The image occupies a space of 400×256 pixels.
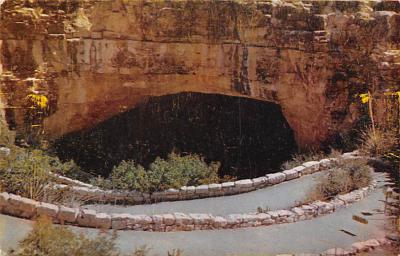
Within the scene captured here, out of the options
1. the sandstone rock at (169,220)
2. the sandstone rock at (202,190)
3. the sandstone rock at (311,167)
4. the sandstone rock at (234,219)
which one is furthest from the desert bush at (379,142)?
the sandstone rock at (169,220)

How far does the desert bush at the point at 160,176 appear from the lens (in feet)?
37.5

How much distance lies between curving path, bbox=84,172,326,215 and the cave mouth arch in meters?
3.81

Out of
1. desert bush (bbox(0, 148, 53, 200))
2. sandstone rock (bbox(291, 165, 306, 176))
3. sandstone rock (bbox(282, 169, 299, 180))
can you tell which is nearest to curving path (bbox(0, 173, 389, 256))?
desert bush (bbox(0, 148, 53, 200))

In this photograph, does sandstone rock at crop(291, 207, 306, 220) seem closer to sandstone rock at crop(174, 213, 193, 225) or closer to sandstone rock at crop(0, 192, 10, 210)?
sandstone rock at crop(174, 213, 193, 225)

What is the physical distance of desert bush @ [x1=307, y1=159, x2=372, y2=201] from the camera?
1113 centimetres

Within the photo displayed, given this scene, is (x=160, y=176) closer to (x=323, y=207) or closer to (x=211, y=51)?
(x=323, y=207)

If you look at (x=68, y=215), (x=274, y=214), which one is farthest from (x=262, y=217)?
(x=68, y=215)

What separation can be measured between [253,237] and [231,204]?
1.80 metres

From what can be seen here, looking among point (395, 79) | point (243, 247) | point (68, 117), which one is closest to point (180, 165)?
point (243, 247)

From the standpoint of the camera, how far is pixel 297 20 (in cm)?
1362

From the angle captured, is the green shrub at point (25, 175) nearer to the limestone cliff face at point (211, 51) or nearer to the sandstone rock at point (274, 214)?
the limestone cliff face at point (211, 51)

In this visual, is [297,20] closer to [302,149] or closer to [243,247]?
[302,149]

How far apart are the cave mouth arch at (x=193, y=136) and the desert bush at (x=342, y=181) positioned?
4.12m

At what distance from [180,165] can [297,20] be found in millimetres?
5244
